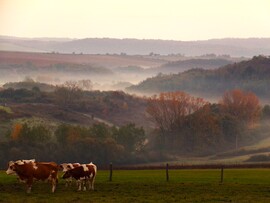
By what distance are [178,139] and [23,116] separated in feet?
221

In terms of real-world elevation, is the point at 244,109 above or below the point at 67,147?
above

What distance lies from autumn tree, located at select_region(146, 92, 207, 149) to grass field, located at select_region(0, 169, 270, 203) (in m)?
106

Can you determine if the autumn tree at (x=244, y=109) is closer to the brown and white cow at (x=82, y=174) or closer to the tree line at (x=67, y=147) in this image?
the tree line at (x=67, y=147)

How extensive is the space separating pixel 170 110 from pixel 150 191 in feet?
423

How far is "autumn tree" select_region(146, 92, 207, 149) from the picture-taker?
534 ft

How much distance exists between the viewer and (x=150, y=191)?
43156 mm

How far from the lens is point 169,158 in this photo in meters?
143

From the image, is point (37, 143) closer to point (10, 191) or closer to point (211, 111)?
point (211, 111)

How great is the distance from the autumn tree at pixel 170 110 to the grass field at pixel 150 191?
348 ft

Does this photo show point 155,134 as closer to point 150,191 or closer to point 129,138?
point 129,138

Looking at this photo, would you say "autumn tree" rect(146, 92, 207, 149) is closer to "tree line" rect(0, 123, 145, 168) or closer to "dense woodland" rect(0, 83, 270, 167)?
"dense woodland" rect(0, 83, 270, 167)

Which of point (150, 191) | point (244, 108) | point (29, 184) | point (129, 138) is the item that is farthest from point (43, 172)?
point (244, 108)

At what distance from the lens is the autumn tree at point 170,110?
163 metres

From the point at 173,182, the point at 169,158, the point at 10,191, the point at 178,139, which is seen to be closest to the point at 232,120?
the point at 178,139
